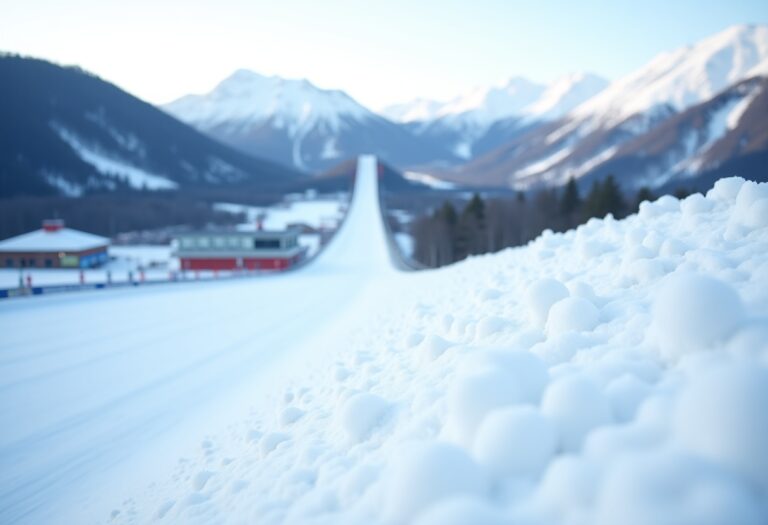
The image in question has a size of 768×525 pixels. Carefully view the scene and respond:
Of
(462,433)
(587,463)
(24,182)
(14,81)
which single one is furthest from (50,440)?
(14,81)

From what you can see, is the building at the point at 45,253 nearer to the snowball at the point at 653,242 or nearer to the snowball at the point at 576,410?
the snowball at the point at 653,242

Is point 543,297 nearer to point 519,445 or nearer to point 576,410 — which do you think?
point 576,410

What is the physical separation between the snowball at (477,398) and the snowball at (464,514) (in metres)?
0.58

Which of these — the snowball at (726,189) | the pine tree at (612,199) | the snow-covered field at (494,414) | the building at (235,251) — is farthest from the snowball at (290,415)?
the building at (235,251)

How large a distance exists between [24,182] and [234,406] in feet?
314

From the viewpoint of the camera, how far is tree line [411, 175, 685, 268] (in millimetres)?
27141

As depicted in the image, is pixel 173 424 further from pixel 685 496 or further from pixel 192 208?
pixel 192 208

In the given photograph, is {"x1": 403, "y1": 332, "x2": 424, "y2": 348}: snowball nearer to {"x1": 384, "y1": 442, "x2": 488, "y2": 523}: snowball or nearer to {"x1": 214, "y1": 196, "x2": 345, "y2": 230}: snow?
{"x1": 384, "y1": 442, "x2": 488, "y2": 523}: snowball

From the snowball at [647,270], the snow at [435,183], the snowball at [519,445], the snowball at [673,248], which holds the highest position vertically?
the snow at [435,183]

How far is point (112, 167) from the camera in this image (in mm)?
101750

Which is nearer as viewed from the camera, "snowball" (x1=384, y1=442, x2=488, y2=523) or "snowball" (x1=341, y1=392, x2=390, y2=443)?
"snowball" (x1=384, y1=442, x2=488, y2=523)

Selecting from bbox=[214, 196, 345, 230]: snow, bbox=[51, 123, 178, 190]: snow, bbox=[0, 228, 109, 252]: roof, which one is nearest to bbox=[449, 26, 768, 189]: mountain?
bbox=[214, 196, 345, 230]: snow

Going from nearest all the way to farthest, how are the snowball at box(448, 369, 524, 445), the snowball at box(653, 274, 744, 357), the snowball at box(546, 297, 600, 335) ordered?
the snowball at box(653, 274, 744, 357) → the snowball at box(448, 369, 524, 445) → the snowball at box(546, 297, 600, 335)

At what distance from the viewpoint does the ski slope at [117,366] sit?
244 inches
